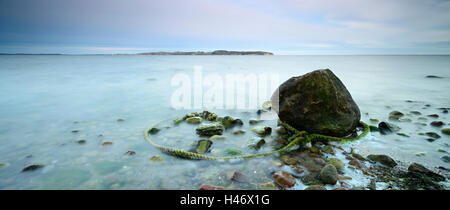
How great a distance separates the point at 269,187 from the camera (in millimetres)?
2434

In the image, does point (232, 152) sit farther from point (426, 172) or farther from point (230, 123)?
point (426, 172)

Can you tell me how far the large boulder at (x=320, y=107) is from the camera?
12.1 feet

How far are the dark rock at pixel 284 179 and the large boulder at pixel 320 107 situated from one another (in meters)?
1.42

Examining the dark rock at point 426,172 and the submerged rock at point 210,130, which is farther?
the submerged rock at point 210,130

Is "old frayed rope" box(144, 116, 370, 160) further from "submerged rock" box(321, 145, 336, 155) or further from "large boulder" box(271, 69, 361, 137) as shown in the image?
"submerged rock" box(321, 145, 336, 155)

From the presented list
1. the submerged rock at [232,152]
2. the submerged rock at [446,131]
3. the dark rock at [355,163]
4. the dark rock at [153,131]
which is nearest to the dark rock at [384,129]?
the submerged rock at [446,131]

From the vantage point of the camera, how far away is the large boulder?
3.69 m

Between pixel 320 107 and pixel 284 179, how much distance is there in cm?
180

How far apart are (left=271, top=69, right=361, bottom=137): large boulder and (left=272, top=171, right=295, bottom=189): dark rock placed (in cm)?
142

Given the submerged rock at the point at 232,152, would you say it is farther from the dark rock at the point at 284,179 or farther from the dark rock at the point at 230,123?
the dark rock at the point at 230,123

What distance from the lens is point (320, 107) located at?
3.72 metres

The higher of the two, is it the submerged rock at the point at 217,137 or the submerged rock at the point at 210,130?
the submerged rock at the point at 210,130

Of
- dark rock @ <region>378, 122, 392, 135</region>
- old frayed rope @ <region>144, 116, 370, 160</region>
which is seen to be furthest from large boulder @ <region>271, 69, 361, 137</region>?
dark rock @ <region>378, 122, 392, 135</region>

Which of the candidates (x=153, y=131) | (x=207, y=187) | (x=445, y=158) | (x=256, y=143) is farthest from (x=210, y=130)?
(x=445, y=158)
